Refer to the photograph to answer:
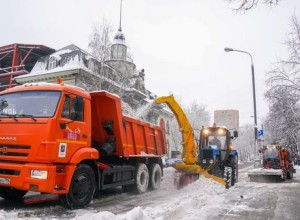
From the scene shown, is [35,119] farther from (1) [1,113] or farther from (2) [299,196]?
(2) [299,196]

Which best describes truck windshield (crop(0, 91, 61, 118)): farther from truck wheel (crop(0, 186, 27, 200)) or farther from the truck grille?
truck wheel (crop(0, 186, 27, 200))

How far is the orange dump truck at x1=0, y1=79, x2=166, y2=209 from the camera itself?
23.4ft

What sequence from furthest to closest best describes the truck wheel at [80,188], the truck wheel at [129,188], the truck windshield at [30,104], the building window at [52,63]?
the building window at [52,63] → the truck wheel at [129,188] → the truck wheel at [80,188] → the truck windshield at [30,104]

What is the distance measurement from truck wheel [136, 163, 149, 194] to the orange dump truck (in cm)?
125

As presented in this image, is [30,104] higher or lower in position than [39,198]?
higher

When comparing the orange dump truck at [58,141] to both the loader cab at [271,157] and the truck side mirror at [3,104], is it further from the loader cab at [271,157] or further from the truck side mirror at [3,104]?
the loader cab at [271,157]

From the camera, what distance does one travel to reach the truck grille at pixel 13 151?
7191 millimetres

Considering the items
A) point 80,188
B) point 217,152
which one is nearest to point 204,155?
point 217,152

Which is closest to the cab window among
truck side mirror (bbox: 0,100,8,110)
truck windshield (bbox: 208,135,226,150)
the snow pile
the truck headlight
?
the truck headlight

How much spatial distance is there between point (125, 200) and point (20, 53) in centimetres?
3648

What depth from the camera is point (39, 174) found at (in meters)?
7.03

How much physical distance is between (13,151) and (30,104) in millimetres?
1130

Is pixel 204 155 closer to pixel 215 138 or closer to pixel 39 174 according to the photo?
pixel 215 138

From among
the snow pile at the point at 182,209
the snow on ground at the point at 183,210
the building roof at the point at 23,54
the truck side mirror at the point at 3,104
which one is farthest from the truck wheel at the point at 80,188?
the building roof at the point at 23,54
